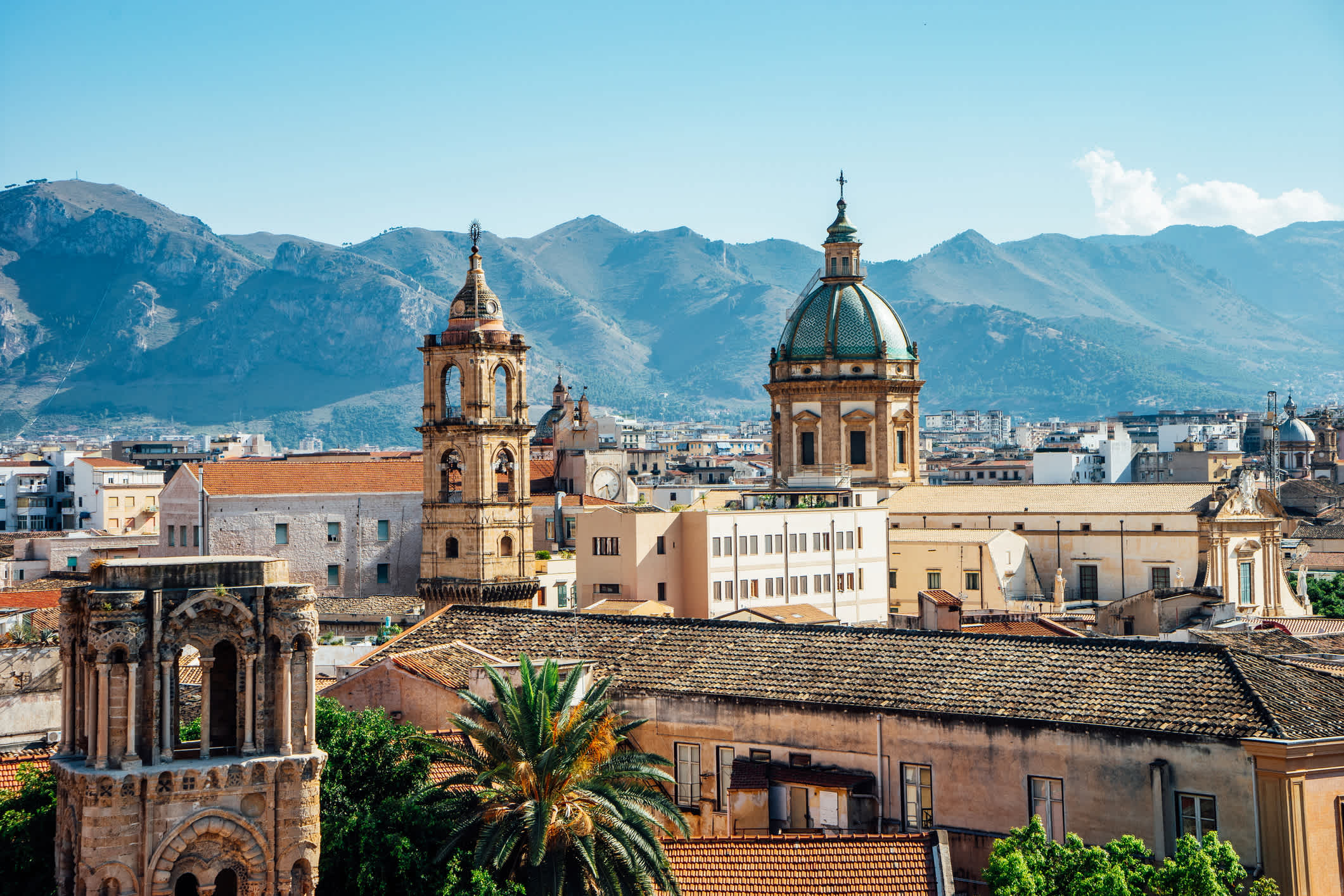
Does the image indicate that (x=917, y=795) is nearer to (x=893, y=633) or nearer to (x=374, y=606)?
(x=893, y=633)

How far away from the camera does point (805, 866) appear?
24.9 meters

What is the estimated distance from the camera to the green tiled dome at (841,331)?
8631 centimetres

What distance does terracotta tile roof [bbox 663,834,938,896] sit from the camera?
960 inches

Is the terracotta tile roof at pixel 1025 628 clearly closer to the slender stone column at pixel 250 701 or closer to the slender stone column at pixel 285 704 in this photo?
the slender stone column at pixel 285 704

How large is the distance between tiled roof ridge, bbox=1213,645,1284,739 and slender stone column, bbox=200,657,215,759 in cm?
1596

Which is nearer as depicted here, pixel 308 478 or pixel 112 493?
pixel 308 478

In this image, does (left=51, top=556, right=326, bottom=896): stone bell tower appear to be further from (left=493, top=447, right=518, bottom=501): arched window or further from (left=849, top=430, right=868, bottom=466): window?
(left=849, top=430, right=868, bottom=466): window

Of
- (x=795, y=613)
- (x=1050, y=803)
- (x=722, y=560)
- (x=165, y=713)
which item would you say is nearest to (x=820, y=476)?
(x=722, y=560)

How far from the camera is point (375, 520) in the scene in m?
72.8

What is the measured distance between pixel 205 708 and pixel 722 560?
4323 centimetres

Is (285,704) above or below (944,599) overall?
below

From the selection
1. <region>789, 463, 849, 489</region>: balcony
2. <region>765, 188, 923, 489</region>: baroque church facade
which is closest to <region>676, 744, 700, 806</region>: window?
<region>789, 463, 849, 489</region>: balcony

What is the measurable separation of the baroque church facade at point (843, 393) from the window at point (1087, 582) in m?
11.9

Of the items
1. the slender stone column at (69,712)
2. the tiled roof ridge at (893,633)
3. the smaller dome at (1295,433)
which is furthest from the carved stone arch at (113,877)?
the smaller dome at (1295,433)
